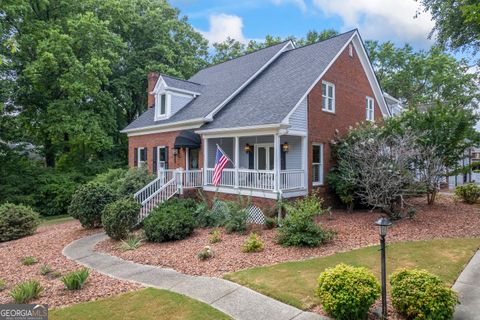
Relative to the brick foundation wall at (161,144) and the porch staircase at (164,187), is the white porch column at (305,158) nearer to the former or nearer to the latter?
the porch staircase at (164,187)

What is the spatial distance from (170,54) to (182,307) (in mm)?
26539

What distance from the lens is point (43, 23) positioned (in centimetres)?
2203

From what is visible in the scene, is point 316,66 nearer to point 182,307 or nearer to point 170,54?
point 182,307

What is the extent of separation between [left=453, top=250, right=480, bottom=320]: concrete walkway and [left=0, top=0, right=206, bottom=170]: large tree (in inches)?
901

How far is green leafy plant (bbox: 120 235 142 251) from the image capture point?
979 cm

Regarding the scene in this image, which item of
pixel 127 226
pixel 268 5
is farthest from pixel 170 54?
pixel 127 226

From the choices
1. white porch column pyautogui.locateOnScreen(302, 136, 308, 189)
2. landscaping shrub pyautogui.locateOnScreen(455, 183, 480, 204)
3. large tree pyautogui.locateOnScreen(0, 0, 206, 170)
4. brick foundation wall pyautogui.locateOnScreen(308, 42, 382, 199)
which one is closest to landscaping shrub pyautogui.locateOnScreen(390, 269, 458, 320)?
white porch column pyautogui.locateOnScreen(302, 136, 308, 189)

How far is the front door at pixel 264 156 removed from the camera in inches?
599

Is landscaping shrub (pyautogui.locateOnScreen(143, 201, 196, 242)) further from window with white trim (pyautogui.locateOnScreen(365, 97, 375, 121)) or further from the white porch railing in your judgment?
window with white trim (pyautogui.locateOnScreen(365, 97, 375, 121))

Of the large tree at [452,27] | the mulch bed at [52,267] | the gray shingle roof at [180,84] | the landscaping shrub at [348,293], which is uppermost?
the large tree at [452,27]

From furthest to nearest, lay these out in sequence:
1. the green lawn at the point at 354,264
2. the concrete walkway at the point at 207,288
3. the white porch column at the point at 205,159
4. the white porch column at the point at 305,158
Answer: the white porch column at the point at 205,159 < the white porch column at the point at 305,158 < the green lawn at the point at 354,264 < the concrete walkway at the point at 207,288

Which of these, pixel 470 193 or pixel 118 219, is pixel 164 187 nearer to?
pixel 118 219

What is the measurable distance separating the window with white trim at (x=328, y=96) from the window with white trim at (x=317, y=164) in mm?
1850

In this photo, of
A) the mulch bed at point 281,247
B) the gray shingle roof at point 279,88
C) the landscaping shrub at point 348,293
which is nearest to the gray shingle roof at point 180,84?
the gray shingle roof at point 279,88
